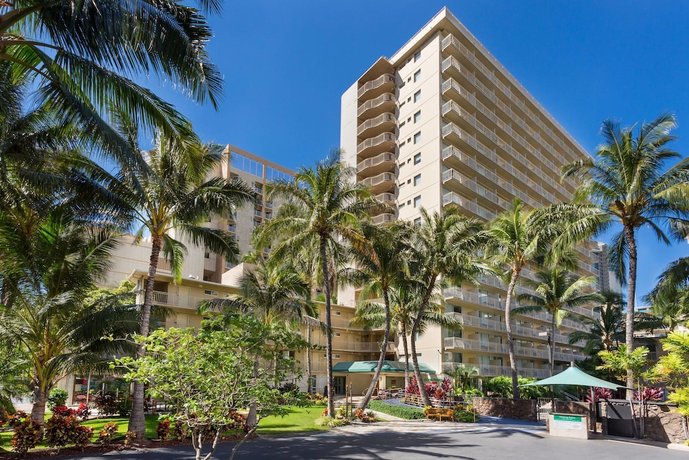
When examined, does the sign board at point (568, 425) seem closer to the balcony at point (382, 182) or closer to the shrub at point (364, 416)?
the shrub at point (364, 416)

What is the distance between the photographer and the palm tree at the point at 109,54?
814 centimetres

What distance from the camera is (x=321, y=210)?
2517cm

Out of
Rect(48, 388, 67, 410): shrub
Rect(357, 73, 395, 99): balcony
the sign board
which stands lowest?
Rect(48, 388, 67, 410): shrub

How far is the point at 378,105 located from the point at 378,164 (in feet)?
23.6

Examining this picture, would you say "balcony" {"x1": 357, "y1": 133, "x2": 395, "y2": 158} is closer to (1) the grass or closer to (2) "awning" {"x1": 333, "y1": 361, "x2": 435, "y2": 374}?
(2) "awning" {"x1": 333, "y1": 361, "x2": 435, "y2": 374}

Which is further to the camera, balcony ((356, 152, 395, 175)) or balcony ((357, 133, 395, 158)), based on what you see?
balcony ((357, 133, 395, 158))

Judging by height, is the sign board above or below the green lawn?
above

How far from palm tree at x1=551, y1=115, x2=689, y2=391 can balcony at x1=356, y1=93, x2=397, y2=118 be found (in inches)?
1428

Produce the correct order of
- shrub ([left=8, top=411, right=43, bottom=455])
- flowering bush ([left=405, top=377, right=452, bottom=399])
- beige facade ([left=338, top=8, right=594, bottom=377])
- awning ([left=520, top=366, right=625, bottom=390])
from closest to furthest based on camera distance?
shrub ([left=8, top=411, right=43, bottom=455]) → awning ([left=520, top=366, right=625, bottom=390]) → flowering bush ([left=405, top=377, right=452, bottom=399]) → beige facade ([left=338, top=8, right=594, bottom=377])

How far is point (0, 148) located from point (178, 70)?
538 centimetres

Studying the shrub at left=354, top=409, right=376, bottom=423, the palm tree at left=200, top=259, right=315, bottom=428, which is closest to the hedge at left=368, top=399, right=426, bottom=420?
the shrub at left=354, top=409, right=376, bottom=423

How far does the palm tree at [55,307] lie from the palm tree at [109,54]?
8442mm

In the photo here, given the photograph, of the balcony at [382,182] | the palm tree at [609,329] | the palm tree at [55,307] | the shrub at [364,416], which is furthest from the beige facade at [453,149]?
the palm tree at [55,307]

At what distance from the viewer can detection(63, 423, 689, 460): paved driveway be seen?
1587 cm
